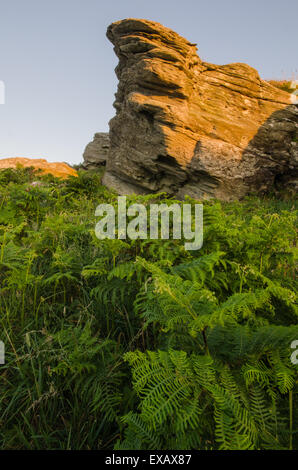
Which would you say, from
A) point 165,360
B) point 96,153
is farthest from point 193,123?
point 165,360

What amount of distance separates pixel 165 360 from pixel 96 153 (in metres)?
15.2

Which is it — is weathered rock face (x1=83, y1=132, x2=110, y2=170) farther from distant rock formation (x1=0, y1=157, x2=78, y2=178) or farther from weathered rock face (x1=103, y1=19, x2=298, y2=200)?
weathered rock face (x1=103, y1=19, x2=298, y2=200)

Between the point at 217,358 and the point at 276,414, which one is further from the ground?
the point at 217,358

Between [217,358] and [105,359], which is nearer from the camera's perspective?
[217,358]

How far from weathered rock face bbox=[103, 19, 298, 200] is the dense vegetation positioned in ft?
22.6

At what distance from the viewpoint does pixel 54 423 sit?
1.63 metres

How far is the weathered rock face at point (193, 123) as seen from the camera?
9320 mm

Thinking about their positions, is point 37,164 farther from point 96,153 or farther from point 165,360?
point 165,360

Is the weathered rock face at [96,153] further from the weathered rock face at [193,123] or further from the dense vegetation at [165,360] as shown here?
the dense vegetation at [165,360]

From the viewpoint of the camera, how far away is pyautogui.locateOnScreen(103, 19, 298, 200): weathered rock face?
9.32 m

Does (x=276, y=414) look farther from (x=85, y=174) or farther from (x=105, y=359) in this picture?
(x=85, y=174)
